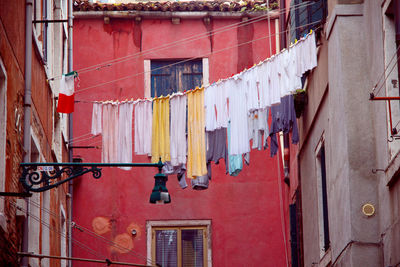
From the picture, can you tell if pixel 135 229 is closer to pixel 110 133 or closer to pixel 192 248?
pixel 192 248

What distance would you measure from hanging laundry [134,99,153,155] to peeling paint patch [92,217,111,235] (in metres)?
3.87

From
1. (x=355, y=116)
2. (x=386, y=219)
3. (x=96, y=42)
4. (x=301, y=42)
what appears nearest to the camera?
(x=386, y=219)

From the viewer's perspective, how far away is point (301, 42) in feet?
51.3

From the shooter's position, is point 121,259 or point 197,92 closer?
point 197,92

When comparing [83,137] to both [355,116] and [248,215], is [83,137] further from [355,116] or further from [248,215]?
[355,116]

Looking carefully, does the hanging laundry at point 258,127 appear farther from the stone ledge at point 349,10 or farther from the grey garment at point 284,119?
the stone ledge at point 349,10

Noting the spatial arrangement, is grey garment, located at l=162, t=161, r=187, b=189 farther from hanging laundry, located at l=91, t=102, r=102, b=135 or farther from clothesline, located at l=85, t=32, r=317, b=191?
hanging laundry, located at l=91, t=102, r=102, b=135

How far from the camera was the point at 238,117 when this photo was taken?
1698 centimetres

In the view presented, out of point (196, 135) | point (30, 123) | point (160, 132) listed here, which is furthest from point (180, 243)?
point (30, 123)

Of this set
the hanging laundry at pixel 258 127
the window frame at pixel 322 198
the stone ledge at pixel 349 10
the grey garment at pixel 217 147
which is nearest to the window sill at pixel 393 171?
the stone ledge at pixel 349 10

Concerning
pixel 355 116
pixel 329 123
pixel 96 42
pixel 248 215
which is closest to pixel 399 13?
pixel 355 116

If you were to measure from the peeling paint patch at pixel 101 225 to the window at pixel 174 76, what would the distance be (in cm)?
321

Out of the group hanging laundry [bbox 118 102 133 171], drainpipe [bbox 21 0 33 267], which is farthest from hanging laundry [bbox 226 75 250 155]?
drainpipe [bbox 21 0 33 267]

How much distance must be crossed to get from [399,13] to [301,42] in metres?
4.39
